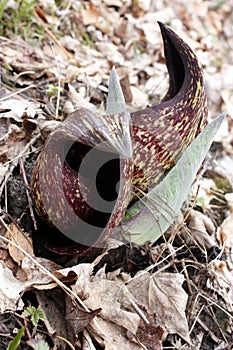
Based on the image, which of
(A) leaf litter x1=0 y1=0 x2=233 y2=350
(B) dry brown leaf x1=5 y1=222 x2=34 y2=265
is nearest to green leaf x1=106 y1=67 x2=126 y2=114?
(A) leaf litter x1=0 y1=0 x2=233 y2=350

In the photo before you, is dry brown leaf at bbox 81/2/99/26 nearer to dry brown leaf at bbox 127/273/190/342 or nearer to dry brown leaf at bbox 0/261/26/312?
dry brown leaf at bbox 127/273/190/342

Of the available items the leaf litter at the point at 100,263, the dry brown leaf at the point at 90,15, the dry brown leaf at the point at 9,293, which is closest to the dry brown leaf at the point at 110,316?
the leaf litter at the point at 100,263

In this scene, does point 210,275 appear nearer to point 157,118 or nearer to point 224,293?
point 224,293

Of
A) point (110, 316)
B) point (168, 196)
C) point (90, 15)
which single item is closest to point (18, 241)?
point (110, 316)

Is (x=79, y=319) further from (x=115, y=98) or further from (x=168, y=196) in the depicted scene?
(x=115, y=98)

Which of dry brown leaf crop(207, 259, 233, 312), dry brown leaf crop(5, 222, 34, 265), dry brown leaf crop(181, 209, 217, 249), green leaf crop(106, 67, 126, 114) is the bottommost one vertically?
dry brown leaf crop(207, 259, 233, 312)

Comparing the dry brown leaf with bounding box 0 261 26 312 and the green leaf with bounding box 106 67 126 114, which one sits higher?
the green leaf with bounding box 106 67 126 114

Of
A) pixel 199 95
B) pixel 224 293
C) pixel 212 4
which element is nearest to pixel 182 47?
pixel 199 95

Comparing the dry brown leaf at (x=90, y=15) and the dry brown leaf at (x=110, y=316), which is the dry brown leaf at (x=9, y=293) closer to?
the dry brown leaf at (x=110, y=316)
